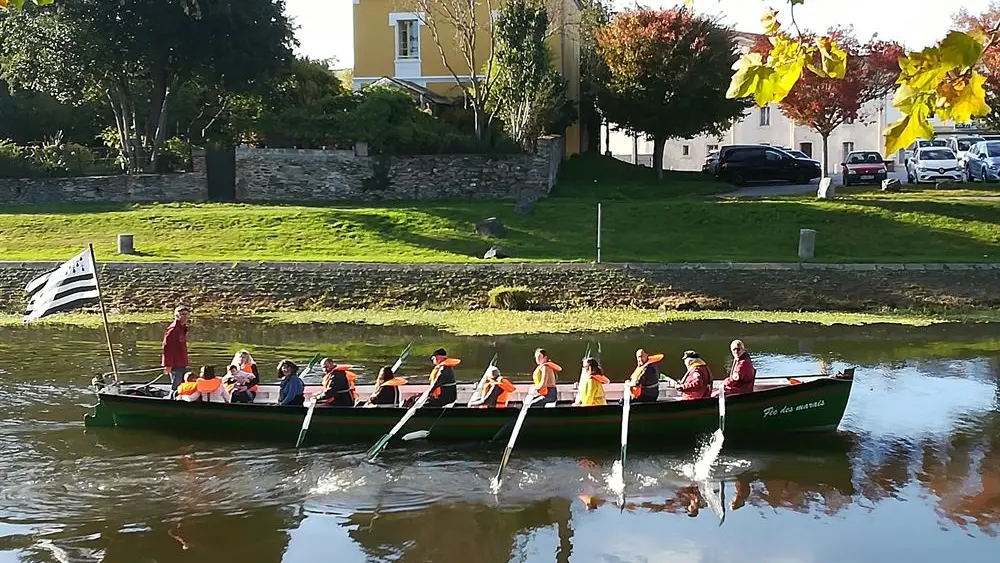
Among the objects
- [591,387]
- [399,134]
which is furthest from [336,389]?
[399,134]

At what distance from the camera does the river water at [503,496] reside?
10.1m

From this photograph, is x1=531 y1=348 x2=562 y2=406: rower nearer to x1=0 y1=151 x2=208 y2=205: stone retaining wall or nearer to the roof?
x1=0 y1=151 x2=208 y2=205: stone retaining wall

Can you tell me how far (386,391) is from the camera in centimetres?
1435

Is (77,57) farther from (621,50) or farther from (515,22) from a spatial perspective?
(621,50)

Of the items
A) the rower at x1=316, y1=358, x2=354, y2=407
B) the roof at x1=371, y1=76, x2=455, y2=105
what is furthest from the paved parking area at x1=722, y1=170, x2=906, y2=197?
the rower at x1=316, y1=358, x2=354, y2=407

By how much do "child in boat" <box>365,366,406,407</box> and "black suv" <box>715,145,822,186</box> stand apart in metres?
24.7

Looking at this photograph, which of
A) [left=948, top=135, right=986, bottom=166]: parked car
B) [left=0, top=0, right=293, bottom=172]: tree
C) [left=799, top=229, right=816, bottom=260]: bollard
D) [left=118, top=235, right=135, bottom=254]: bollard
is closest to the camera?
[left=799, top=229, right=816, bottom=260]: bollard

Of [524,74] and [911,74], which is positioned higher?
[524,74]

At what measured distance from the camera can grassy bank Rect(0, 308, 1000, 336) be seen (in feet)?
72.7

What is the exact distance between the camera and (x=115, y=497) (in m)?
11.5

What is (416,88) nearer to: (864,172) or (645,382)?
(864,172)

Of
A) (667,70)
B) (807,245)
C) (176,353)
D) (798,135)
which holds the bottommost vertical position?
(176,353)

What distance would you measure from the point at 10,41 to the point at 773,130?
38129mm

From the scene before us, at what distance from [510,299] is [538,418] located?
35.3 feet
